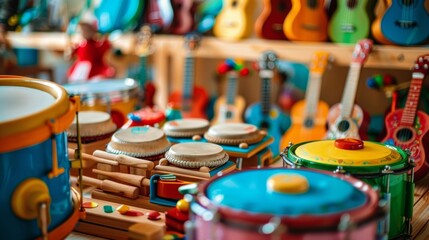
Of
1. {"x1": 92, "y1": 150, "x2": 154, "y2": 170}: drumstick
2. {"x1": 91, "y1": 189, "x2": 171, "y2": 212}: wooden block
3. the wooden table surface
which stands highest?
{"x1": 92, "y1": 150, "x2": 154, "y2": 170}: drumstick

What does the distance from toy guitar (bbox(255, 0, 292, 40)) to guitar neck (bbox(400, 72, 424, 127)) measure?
37.4 inches

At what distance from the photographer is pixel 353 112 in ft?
8.70

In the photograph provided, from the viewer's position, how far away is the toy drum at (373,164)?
5.30 ft

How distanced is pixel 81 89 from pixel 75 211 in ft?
4.47

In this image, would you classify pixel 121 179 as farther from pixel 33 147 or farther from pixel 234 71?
pixel 234 71

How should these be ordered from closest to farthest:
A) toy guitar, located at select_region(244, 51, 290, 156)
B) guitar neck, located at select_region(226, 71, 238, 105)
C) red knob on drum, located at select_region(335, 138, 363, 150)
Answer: red knob on drum, located at select_region(335, 138, 363, 150) < toy guitar, located at select_region(244, 51, 290, 156) < guitar neck, located at select_region(226, 71, 238, 105)

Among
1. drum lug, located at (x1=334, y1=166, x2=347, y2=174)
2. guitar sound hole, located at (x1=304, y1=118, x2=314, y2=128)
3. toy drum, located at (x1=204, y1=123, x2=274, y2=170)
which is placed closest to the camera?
drum lug, located at (x1=334, y1=166, x2=347, y2=174)

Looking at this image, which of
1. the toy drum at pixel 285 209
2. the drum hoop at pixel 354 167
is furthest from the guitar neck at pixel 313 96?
the toy drum at pixel 285 209

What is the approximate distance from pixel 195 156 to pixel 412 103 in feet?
3.47

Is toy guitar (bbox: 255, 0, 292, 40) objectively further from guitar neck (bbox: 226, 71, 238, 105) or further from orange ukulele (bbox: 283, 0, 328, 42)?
guitar neck (bbox: 226, 71, 238, 105)

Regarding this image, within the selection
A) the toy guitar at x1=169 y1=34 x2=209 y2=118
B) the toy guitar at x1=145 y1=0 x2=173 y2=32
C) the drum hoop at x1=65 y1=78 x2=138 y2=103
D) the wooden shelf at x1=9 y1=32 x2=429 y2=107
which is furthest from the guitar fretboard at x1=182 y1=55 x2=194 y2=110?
the drum hoop at x1=65 y1=78 x2=138 y2=103

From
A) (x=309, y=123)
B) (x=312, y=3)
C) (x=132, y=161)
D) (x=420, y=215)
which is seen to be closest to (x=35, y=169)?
(x=132, y=161)

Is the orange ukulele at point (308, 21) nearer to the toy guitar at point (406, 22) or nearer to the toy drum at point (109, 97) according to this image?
the toy guitar at point (406, 22)

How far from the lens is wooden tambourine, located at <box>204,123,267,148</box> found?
221 cm
